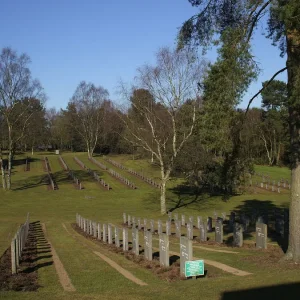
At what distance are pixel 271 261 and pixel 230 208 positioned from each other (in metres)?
26.7

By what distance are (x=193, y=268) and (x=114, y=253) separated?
682 cm

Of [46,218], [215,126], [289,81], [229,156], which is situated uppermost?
[289,81]

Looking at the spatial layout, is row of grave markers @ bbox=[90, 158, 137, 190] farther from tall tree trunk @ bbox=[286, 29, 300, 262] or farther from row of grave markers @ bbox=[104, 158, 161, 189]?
tall tree trunk @ bbox=[286, 29, 300, 262]

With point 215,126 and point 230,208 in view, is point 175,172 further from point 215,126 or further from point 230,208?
point 215,126

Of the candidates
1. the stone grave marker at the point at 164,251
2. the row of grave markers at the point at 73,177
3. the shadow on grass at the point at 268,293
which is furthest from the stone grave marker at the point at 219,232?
the row of grave markers at the point at 73,177

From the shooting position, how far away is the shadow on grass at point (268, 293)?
8.08 m

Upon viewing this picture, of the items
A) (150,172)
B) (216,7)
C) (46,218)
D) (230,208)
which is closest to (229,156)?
(216,7)

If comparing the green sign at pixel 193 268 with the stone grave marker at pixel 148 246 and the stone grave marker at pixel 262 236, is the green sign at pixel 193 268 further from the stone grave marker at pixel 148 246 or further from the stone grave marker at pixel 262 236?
the stone grave marker at pixel 262 236

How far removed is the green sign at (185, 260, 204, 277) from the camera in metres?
10.4

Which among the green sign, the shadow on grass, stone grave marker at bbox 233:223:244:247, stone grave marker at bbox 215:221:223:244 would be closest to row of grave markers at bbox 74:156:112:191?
stone grave marker at bbox 215:221:223:244

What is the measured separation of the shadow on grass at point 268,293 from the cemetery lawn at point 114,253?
20 mm

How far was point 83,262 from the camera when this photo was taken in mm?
13852

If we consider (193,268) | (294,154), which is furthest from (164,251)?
(294,154)

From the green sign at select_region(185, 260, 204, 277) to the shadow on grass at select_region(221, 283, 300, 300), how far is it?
202cm
